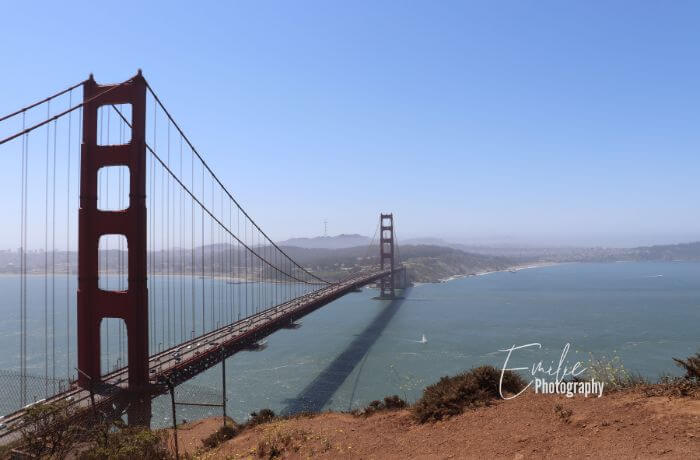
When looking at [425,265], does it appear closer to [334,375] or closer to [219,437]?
[334,375]

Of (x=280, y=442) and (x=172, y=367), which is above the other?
(x=280, y=442)

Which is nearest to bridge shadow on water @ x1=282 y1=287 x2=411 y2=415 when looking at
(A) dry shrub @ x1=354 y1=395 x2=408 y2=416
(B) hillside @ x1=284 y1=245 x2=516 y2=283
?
(A) dry shrub @ x1=354 y1=395 x2=408 y2=416

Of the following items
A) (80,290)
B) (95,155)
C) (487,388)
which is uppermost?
(95,155)

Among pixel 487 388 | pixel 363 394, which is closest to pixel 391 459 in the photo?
pixel 487 388

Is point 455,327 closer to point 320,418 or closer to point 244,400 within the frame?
point 244,400

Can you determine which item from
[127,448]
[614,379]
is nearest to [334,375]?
[614,379]

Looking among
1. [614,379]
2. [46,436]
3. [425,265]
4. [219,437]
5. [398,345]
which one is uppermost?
[614,379]

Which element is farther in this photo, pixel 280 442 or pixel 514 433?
pixel 280 442
